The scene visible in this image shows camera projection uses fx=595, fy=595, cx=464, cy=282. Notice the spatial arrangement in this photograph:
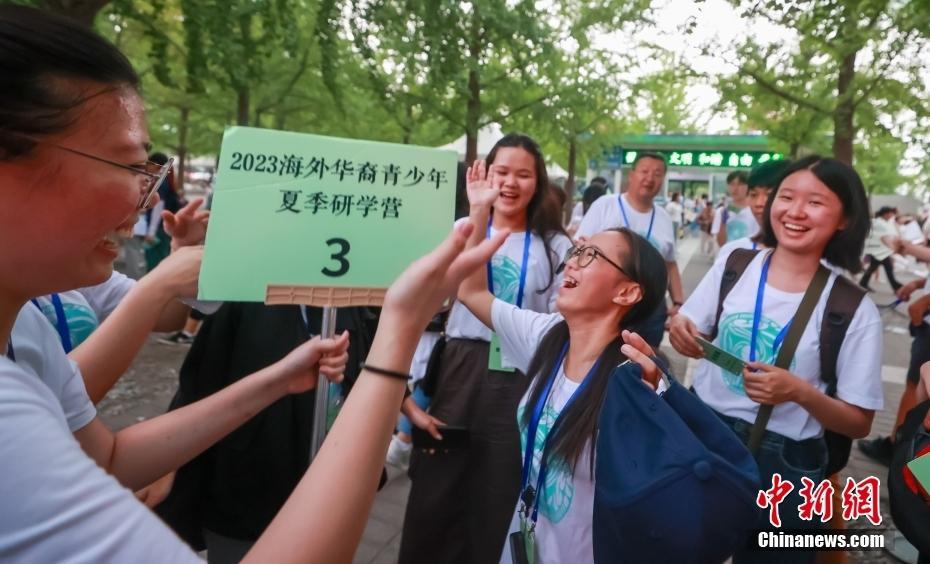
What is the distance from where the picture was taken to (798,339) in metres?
2.06

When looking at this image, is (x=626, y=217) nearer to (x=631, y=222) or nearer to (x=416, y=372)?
(x=631, y=222)

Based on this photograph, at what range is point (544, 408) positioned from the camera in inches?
72.4

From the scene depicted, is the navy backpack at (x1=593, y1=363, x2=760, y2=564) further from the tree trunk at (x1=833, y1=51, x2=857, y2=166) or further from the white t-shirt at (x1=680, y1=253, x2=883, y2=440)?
the tree trunk at (x1=833, y1=51, x2=857, y2=166)

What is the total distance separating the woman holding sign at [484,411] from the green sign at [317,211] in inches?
26.6

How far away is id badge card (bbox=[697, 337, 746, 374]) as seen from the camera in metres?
1.84

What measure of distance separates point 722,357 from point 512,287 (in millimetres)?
1028

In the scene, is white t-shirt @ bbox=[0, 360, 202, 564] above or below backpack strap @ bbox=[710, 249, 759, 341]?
below

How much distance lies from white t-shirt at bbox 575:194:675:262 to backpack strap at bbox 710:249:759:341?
2305 mm

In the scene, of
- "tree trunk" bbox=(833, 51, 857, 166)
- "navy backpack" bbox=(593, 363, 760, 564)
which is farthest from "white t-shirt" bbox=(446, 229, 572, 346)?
"tree trunk" bbox=(833, 51, 857, 166)

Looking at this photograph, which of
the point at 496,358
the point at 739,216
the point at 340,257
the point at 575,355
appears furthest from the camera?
the point at 739,216

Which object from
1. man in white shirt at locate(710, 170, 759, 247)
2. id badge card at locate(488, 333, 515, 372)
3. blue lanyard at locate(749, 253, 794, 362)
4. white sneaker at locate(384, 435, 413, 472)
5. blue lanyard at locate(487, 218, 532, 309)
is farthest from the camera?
man in white shirt at locate(710, 170, 759, 247)

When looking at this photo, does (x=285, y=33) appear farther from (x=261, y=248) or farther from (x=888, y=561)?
(x=888, y=561)

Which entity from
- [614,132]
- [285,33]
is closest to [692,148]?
[614,132]

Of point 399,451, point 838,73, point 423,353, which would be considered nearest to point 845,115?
point 838,73
